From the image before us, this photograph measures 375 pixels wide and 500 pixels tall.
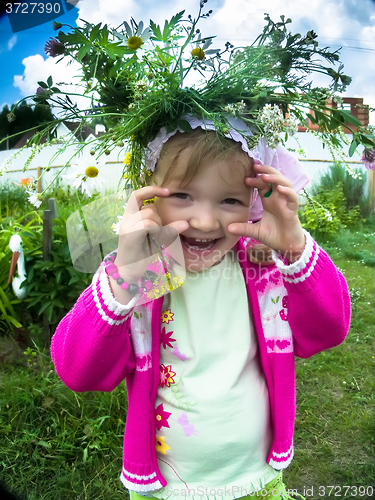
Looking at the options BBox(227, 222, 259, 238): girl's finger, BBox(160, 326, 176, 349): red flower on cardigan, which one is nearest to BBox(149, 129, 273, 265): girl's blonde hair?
BBox(227, 222, 259, 238): girl's finger

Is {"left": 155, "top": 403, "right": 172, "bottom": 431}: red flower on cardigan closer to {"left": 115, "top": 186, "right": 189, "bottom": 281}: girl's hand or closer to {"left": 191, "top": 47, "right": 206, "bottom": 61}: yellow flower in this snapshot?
{"left": 115, "top": 186, "right": 189, "bottom": 281}: girl's hand

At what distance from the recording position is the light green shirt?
2.96 feet

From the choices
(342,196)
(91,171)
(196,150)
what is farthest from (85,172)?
(342,196)

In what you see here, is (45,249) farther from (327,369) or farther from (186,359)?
(327,369)

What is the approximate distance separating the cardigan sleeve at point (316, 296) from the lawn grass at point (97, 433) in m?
1.11

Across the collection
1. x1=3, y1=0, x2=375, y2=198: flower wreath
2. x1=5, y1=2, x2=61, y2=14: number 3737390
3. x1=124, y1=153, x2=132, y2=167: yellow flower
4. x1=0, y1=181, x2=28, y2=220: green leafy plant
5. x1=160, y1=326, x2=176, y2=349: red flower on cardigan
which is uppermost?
x1=5, y1=2, x2=61, y2=14: number 3737390

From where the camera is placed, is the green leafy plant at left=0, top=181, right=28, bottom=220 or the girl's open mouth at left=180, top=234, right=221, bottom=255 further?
the green leafy plant at left=0, top=181, right=28, bottom=220

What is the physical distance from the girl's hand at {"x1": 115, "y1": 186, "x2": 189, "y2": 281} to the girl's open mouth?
0.06 metres

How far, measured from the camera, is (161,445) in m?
0.94

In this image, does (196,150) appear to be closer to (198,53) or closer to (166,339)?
(198,53)

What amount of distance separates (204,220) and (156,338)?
1.03 feet

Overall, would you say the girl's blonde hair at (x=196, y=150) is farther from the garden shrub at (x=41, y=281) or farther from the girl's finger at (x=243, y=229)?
the garden shrub at (x=41, y=281)

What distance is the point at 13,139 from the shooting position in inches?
33.7

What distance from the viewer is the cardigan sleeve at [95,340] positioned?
2.72ft
